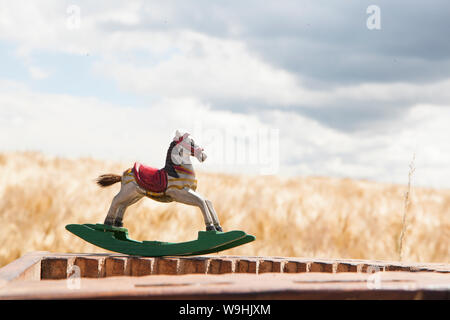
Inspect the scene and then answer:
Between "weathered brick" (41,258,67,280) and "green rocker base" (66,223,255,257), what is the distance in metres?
0.18

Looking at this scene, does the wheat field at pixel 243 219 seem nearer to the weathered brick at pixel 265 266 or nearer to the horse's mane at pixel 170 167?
the weathered brick at pixel 265 266

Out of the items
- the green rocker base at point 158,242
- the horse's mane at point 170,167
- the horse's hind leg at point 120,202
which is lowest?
the green rocker base at point 158,242

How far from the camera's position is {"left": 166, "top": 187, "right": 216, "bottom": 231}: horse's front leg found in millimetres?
2359

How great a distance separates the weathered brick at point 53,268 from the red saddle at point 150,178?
455 millimetres

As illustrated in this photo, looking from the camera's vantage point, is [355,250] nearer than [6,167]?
Yes

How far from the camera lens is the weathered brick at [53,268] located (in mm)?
2375

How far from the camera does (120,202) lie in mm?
2516

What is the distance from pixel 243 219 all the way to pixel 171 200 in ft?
7.86

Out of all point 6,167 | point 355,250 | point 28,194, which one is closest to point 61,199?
point 28,194

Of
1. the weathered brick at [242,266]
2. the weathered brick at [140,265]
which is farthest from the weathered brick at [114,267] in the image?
the weathered brick at [242,266]

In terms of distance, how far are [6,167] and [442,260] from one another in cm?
428

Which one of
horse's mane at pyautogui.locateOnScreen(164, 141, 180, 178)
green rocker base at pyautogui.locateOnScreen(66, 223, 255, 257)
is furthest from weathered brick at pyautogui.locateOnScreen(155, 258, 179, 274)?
horse's mane at pyautogui.locateOnScreen(164, 141, 180, 178)

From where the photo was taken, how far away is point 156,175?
2420 mm
